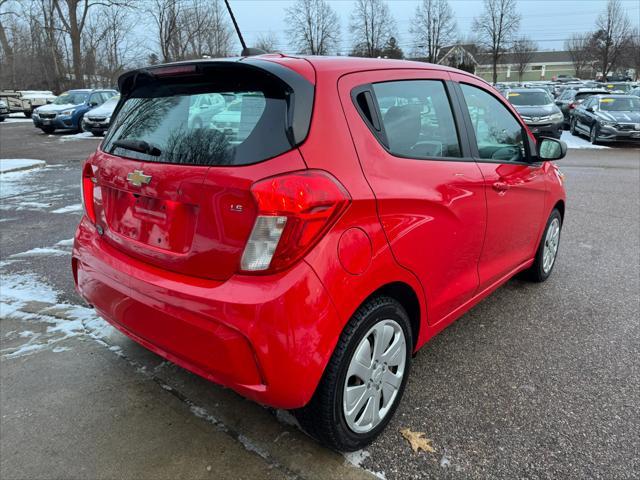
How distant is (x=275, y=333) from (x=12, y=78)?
5299 centimetres

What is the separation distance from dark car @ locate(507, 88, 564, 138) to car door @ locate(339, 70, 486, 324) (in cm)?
1337

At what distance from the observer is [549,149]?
11.8ft

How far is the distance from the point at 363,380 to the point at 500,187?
5.13ft

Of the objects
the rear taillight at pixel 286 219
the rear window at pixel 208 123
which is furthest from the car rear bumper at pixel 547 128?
the rear taillight at pixel 286 219

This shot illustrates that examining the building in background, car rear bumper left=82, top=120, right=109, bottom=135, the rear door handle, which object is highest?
the building in background

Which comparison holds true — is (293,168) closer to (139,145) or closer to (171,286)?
(171,286)

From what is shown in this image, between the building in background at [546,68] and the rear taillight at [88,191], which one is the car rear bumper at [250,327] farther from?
the building in background at [546,68]

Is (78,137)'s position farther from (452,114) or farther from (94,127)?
(452,114)

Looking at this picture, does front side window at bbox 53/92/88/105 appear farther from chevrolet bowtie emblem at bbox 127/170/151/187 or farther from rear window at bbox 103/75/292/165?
chevrolet bowtie emblem at bbox 127/170/151/187

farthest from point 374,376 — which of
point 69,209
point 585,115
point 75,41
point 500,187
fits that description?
point 75,41

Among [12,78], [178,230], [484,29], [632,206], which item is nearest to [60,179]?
[178,230]

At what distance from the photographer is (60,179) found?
9.95 metres

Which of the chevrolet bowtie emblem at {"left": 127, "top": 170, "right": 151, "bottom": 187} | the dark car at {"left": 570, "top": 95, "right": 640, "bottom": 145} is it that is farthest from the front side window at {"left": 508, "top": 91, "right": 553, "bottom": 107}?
the chevrolet bowtie emblem at {"left": 127, "top": 170, "right": 151, "bottom": 187}

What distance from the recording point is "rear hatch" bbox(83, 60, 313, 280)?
75.1 inches
